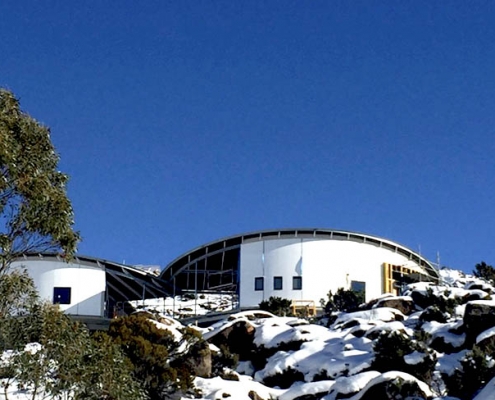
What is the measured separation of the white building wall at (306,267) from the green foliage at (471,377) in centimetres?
2637

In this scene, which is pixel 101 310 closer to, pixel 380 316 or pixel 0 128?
pixel 380 316

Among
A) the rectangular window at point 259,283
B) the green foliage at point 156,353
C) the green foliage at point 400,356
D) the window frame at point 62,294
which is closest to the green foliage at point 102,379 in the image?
the green foliage at point 156,353

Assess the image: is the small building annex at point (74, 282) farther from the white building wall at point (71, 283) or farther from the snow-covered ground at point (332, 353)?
the snow-covered ground at point (332, 353)

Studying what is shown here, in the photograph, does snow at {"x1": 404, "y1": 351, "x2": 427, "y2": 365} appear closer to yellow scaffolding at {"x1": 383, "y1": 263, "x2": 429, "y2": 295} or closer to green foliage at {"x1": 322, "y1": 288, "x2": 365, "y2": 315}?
green foliage at {"x1": 322, "y1": 288, "x2": 365, "y2": 315}

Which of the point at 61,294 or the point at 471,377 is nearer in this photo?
the point at 471,377

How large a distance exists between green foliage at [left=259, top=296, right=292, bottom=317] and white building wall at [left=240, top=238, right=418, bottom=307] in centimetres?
447

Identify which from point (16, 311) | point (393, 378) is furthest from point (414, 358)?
point (16, 311)

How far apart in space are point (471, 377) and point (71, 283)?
34947 millimetres

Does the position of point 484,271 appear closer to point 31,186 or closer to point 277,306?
point 277,306

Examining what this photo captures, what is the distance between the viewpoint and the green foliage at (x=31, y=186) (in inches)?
897

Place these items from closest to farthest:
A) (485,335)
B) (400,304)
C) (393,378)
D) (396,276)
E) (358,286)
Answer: (393,378) → (485,335) → (400,304) → (358,286) → (396,276)

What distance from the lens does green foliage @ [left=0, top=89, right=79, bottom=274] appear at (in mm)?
22781

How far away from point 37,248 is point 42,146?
8.99 ft

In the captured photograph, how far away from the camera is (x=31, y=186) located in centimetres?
2284
